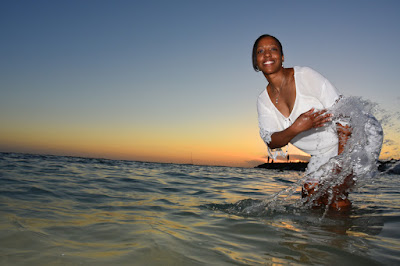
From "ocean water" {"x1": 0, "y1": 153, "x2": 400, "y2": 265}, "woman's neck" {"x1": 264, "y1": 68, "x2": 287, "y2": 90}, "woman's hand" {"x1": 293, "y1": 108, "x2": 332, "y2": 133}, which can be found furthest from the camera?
"woman's neck" {"x1": 264, "y1": 68, "x2": 287, "y2": 90}

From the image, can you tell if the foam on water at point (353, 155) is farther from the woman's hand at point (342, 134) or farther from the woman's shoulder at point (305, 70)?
the woman's shoulder at point (305, 70)

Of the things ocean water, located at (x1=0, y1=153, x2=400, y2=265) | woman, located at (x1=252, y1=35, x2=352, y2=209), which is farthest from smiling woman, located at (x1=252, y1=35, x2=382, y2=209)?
ocean water, located at (x1=0, y1=153, x2=400, y2=265)

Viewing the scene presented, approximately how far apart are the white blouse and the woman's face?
28 centimetres

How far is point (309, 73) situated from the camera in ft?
12.3

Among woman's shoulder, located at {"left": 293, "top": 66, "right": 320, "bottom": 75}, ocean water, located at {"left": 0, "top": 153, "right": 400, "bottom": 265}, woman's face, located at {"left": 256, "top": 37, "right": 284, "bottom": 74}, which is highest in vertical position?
woman's face, located at {"left": 256, "top": 37, "right": 284, "bottom": 74}

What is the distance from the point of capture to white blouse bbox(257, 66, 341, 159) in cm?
368

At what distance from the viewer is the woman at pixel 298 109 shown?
142 inches

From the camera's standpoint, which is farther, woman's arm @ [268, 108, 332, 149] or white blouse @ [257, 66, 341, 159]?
white blouse @ [257, 66, 341, 159]

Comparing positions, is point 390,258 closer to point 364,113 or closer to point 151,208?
point 364,113

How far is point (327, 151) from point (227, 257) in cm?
278

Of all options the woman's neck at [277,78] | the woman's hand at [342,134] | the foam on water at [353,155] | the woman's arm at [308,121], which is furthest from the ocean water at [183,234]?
the woman's neck at [277,78]

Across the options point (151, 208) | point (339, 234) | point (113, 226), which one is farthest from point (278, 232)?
point (151, 208)

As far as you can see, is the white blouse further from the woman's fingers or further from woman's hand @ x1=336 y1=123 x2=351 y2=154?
the woman's fingers

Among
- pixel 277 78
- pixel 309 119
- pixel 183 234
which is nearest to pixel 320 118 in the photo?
pixel 309 119
